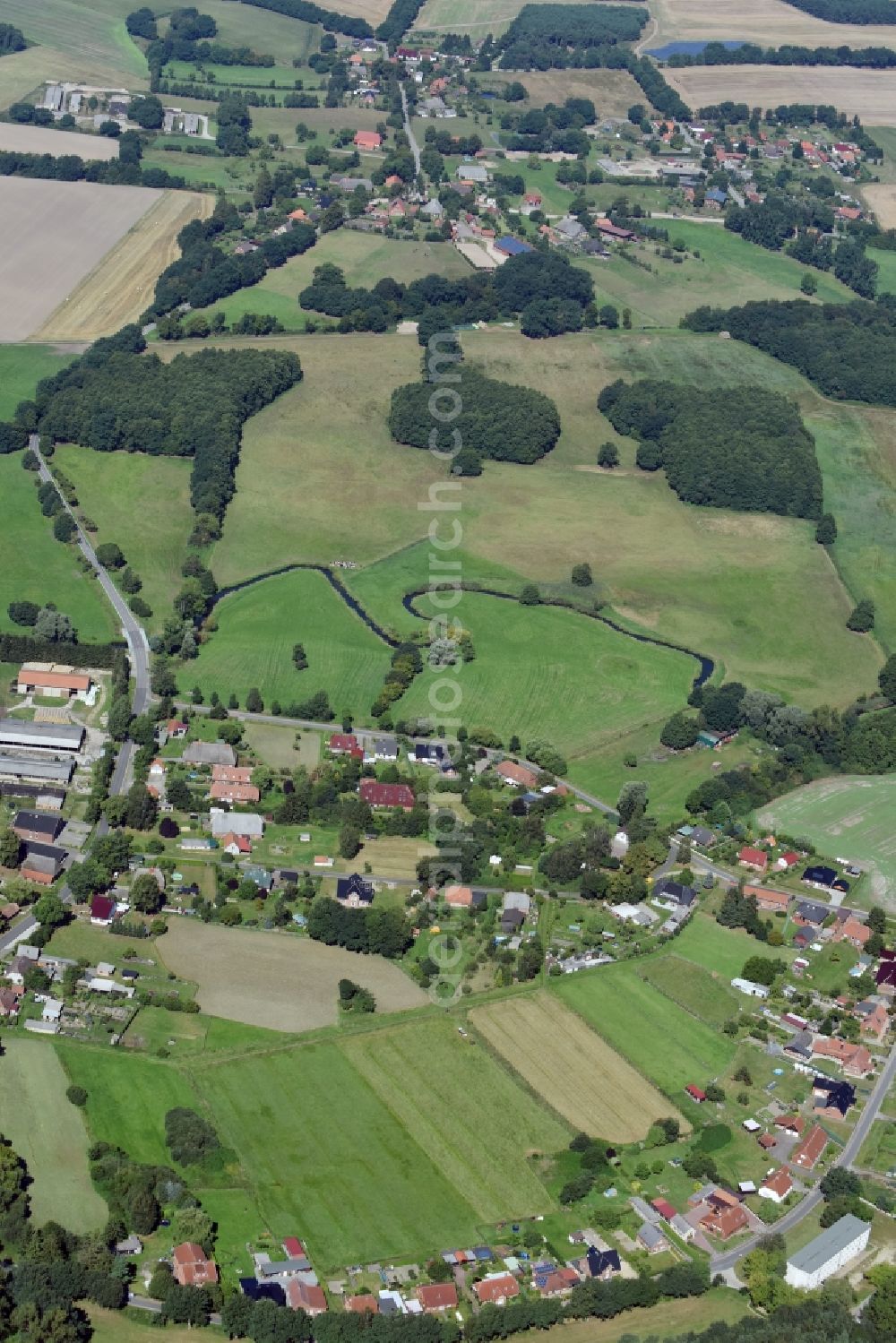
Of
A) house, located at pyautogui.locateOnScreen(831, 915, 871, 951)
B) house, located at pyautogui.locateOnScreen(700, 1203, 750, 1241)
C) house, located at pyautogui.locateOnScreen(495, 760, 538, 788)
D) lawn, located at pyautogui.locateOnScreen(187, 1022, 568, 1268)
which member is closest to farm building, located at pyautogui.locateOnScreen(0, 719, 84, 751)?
house, located at pyautogui.locateOnScreen(495, 760, 538, 788)

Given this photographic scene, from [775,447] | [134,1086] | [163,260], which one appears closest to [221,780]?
[134,1086]

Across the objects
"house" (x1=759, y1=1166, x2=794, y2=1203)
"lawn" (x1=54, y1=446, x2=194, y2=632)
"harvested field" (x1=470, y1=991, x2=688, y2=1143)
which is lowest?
"harvested field" (x1=470, y1=991, x2=688, y2=1143)

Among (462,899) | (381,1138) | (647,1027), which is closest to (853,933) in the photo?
(647,1027)

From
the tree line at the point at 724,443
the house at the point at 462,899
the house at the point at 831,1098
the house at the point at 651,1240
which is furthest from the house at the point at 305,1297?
the tree line at the point at 724,443

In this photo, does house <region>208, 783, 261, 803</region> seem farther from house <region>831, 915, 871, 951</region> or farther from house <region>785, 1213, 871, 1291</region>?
house <region>785, 1213, 871, 1291</region>

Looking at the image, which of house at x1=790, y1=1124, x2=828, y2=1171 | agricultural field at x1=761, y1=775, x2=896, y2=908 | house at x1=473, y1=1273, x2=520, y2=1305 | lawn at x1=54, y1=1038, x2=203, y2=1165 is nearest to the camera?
house at x1=473, y1=1273, x2=520, y2=1305

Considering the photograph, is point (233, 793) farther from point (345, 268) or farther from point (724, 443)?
point (345, 268)
